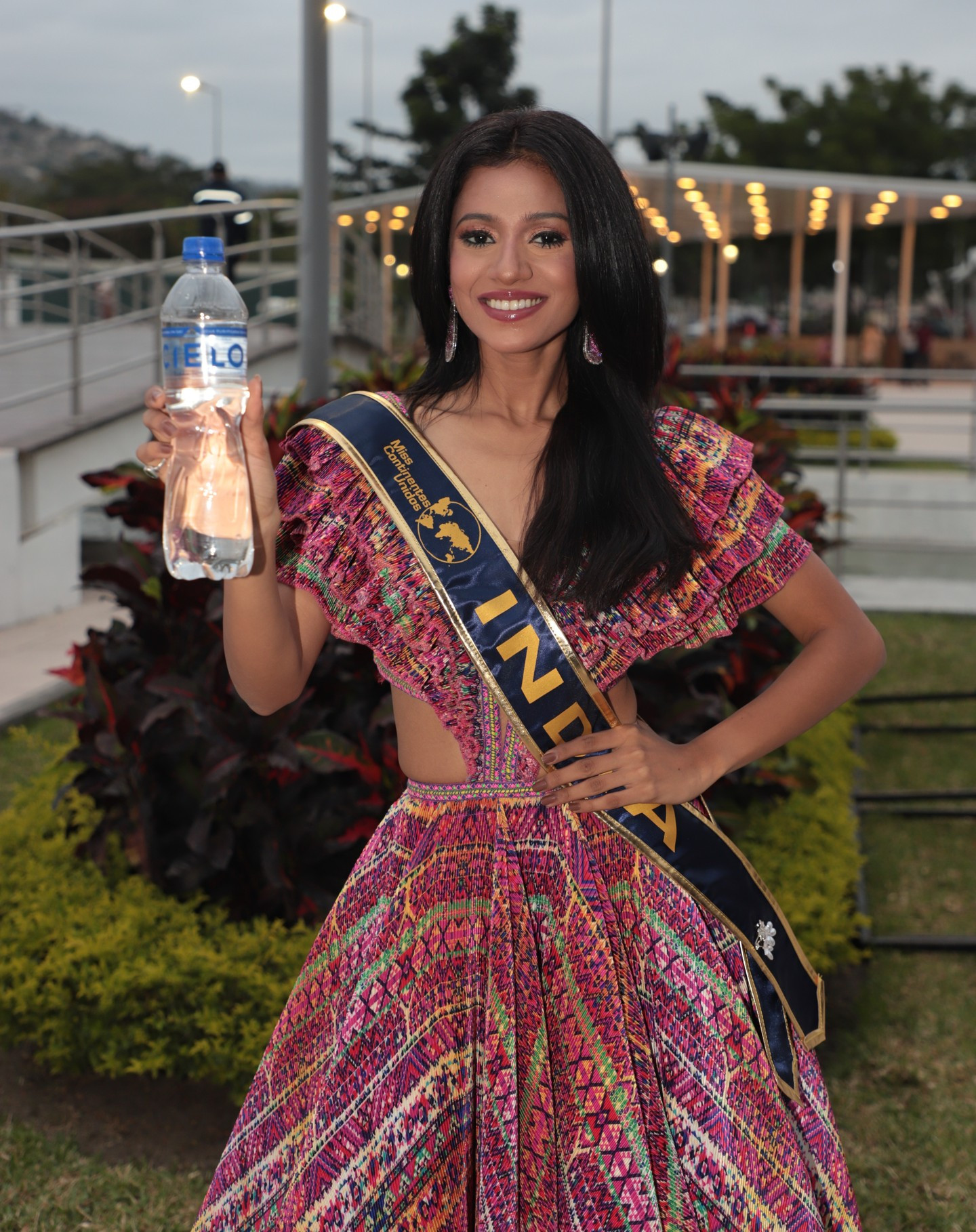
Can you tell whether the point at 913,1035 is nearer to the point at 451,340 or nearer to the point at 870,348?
the point at 451,340

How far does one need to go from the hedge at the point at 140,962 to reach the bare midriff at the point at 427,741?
4.48ft

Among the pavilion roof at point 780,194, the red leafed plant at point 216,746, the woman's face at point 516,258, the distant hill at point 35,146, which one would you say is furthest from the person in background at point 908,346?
the distant hill at point 35,146

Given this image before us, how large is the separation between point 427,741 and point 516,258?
26.3 inches

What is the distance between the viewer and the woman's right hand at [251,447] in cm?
146

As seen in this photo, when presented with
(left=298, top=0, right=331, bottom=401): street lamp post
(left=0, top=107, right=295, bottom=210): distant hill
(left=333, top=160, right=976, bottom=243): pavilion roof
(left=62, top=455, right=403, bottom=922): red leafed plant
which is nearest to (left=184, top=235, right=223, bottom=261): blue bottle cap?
(left=62, top=455, right=403, bottom=922): red leafed plant

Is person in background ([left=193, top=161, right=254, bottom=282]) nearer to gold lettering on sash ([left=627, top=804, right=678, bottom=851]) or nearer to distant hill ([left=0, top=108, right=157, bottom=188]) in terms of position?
gold lettering on sash ([left=627, top=804, right=678, bottom=851])

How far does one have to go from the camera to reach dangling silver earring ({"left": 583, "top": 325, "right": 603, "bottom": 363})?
74.3 inches

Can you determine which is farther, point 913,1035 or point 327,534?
point 913,1035

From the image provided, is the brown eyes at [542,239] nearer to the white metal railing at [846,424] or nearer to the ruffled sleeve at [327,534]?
the ruffled sleeve at [327,534]

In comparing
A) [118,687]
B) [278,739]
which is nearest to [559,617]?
[278,739]

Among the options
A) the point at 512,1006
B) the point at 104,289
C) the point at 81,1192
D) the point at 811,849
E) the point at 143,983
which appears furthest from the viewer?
the point at 104,289

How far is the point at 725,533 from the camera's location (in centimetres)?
180

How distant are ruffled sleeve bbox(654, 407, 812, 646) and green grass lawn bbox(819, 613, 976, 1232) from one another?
5.42 ft

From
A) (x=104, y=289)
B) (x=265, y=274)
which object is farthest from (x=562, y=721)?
(x=104, y=289)
